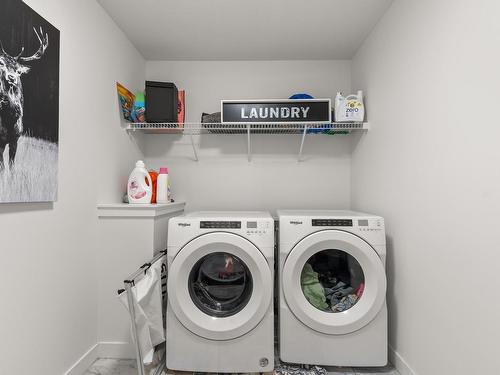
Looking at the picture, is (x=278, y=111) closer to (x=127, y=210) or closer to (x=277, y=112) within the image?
(x=277, y=112)

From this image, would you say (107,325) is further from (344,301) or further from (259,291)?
(344,301)

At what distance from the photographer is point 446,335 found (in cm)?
142

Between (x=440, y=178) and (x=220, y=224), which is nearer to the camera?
(x=440, y=178)

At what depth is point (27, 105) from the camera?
1307mm

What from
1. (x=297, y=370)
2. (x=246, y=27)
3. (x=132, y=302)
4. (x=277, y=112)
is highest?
(x=246, y=27)

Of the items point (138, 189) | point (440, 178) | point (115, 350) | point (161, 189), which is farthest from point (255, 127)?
point (115, 350)

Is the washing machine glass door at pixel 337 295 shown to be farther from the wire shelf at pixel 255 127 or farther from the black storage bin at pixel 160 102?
the black storage bin at pixel 160 102

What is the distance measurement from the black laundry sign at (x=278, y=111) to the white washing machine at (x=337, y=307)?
2.67 ft

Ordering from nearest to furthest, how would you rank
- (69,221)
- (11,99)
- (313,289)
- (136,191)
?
1. (11,99)
2. (69,221)
3. (313,289)
4. (136,191)

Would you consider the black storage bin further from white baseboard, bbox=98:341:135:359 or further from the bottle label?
white baseboard, bbox=98:341:135:359

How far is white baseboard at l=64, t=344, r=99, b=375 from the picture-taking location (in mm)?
1695

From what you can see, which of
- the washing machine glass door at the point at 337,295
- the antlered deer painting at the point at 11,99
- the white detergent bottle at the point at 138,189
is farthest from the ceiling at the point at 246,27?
the washing machine glass door at the point at 337,295

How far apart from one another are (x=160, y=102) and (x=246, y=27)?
33.1 inches

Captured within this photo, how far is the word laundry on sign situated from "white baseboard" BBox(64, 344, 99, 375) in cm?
185
